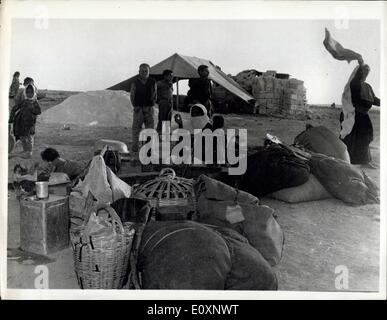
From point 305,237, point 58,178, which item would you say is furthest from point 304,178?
point 58,178

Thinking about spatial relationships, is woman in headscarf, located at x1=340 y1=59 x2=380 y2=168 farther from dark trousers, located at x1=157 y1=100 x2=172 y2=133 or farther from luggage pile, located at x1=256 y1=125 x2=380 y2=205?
dark trousers, located at x1=157 y1=100 x2=172 y2=133

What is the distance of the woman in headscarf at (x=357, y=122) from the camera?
4.75 metres

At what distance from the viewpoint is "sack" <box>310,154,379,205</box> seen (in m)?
4.55

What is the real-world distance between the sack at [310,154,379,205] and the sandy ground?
0.10 m

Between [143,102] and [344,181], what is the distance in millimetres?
2473

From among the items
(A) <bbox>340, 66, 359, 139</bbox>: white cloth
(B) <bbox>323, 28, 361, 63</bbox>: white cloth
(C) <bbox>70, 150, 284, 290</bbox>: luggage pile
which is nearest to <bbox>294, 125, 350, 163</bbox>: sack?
(A) <bbox>340, 66, 359, 139</bbox>: white cloth

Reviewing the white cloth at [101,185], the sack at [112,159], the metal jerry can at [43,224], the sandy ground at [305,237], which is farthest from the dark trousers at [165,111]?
the metal jerry can at [43,224]

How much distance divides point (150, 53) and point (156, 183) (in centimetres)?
144

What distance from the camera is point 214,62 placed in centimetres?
453

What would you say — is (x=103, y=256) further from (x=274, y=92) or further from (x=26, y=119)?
(x=274, y=92)

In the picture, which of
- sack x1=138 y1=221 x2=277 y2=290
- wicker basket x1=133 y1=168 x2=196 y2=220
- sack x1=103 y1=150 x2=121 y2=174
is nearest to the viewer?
sack x1=138 y1=221 x2=277 y2=290

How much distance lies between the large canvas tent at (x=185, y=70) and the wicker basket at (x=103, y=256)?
1.93 meters

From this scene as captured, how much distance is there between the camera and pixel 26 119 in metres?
4.65

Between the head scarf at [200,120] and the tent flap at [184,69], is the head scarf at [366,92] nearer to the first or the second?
the tent flap at [184,69]
